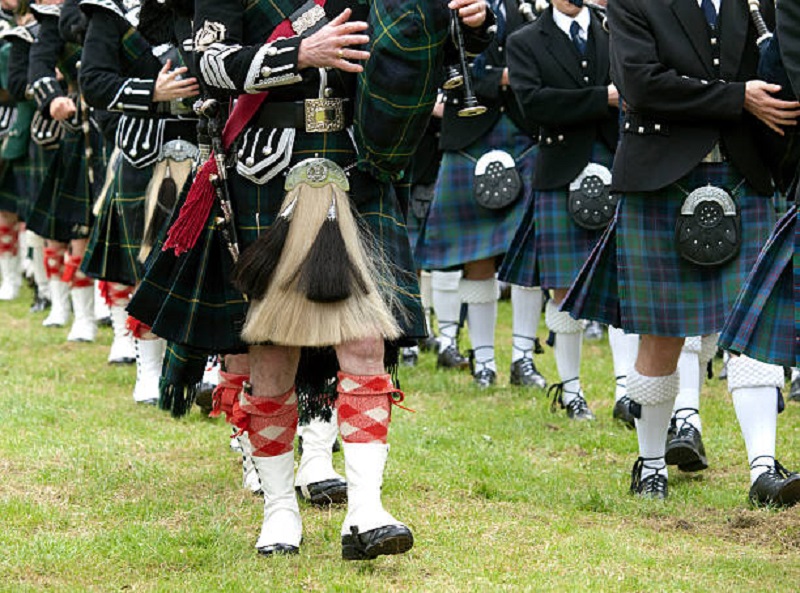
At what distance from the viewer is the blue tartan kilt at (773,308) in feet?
12.4

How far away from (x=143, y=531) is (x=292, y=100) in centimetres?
130

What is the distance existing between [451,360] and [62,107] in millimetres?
2391

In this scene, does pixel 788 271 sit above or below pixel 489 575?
above

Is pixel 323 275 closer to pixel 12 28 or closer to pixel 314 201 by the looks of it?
pixel 314 201

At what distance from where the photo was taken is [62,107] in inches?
309

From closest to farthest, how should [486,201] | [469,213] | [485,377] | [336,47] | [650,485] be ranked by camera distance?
[336,47] → [650,485] → [486,201] → [469,213] → [485,377]

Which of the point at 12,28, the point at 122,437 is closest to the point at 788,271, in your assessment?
the point at 122,437

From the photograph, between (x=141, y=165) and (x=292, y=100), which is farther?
(x=141, y=165)

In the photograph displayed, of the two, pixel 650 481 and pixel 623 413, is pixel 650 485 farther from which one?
pixel 623 413

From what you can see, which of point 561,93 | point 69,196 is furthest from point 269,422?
point 69,196

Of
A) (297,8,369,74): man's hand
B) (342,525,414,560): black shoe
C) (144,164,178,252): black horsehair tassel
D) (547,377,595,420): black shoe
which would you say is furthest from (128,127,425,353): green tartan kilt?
(547,377,595,420): black shoe

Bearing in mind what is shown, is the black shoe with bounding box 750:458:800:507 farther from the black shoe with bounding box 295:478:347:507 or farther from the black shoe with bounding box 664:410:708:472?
the black shoe with bounding box 295:478:347:507

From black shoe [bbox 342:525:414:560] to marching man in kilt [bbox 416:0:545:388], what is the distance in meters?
3.28

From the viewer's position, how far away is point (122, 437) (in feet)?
18.9
